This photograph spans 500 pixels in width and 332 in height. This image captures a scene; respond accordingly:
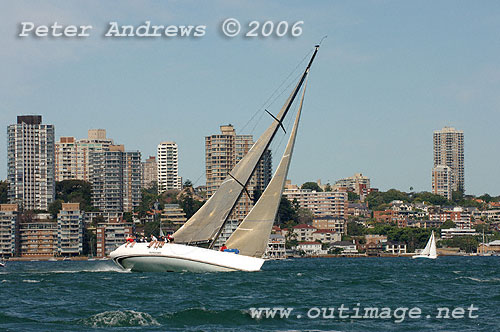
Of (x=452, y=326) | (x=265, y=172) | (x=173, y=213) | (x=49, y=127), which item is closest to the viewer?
(x=452, y=326)

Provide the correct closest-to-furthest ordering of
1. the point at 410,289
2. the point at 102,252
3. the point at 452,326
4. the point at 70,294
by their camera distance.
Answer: the point at 452,326 → the point at 70,294 → the point at 410,289 → the point at 102,252

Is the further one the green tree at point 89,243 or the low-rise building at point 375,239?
the low-rise building at point 375,239

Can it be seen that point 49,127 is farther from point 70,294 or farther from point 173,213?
point 70,294

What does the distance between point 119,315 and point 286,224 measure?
529ft

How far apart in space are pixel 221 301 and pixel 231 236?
49.3ft

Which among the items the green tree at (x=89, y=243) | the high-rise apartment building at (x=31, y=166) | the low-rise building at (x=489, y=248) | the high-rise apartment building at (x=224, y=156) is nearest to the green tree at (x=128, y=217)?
the high-rise apartment building at (x=224, y=156)

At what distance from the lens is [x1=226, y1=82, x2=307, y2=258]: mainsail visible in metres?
45.9

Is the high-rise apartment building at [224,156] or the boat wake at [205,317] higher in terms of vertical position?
the high-rise apartment building at [224,156]

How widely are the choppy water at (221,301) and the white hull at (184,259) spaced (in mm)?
469

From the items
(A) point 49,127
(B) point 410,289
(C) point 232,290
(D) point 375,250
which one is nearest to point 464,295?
(B) point 410,289

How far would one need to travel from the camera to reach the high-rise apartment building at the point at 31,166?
19288 cm

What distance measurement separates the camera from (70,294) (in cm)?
3484

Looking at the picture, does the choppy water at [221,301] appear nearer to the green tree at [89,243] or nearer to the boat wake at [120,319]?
the boat wake at [120,319]

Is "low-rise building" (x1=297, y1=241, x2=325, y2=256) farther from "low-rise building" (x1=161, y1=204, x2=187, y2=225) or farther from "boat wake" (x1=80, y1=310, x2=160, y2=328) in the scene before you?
"boat wake" (x1=80, y1=310, x2=160, y2=328)
